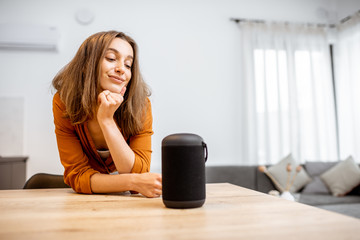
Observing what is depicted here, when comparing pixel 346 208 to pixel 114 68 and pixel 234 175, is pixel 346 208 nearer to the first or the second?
pixel 234 175

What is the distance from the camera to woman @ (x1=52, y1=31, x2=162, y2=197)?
3.52ft

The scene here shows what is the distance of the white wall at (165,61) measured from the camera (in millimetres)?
3297

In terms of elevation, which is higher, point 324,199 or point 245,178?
point 245,178

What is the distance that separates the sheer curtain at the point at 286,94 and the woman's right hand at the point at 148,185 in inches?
112

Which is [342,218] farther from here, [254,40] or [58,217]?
[254,40]

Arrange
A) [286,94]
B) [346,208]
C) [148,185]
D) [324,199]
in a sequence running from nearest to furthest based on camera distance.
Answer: [148,185] < [346,208] < [324,199] < [286,94]

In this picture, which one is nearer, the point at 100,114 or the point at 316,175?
the point at 100,114

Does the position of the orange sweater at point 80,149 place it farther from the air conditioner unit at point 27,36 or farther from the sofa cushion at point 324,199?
the air conditioner unit at point 27,36

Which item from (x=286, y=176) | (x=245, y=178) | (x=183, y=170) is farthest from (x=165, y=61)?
(x=183, y=170)

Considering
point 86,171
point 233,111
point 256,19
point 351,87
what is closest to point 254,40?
point 256,19

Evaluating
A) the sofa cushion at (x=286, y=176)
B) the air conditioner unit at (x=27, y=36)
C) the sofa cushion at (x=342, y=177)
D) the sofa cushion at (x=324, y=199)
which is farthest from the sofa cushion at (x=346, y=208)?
the air conditioner unit at (x=27, y=36)

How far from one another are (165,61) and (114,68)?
249cm

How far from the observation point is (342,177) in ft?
10.5

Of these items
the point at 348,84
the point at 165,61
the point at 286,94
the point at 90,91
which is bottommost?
the point at 90,91
